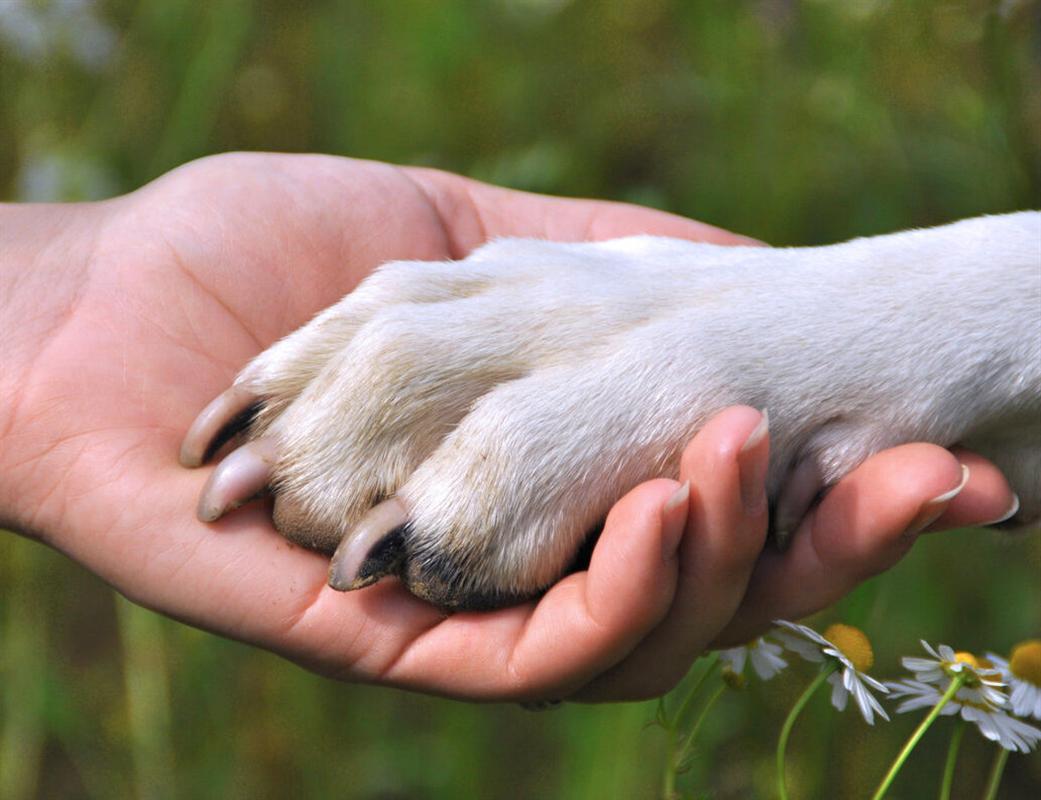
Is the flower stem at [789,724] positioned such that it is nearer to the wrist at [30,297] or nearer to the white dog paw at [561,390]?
the white dog paw at [561,390]

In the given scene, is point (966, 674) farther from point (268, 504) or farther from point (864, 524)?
point (268, 504)

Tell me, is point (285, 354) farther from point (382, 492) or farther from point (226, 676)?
point (226, 676)

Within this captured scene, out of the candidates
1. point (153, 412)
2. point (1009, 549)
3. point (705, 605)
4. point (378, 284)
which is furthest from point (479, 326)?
point (1009, 549)

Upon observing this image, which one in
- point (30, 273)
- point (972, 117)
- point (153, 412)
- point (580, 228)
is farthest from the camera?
point (972, 117)

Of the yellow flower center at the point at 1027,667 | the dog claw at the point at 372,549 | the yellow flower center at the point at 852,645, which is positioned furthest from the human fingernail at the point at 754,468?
the yellow flower center at the point at 1027,667

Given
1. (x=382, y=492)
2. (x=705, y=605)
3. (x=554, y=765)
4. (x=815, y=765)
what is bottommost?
(x=554, y=765)

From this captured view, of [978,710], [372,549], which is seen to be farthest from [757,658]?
[372,549]

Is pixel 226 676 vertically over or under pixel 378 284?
under
